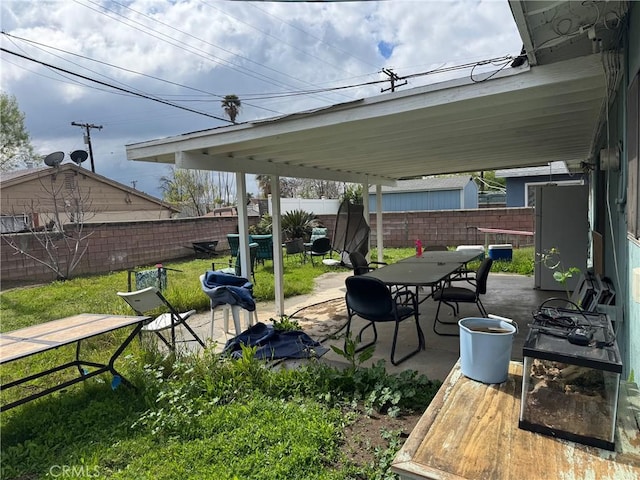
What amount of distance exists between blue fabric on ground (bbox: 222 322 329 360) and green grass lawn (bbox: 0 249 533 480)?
0.35 metres

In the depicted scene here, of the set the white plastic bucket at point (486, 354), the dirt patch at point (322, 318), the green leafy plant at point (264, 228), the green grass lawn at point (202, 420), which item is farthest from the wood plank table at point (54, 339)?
the green leafy plant at point (264, 228)

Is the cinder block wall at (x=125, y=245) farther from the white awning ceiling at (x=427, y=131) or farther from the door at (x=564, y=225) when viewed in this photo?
the door at (x=564, y=225)

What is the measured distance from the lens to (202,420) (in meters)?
2.57

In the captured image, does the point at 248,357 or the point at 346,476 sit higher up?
the point at 248,357

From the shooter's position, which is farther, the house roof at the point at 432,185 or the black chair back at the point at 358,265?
the house roof at the point at 432,185

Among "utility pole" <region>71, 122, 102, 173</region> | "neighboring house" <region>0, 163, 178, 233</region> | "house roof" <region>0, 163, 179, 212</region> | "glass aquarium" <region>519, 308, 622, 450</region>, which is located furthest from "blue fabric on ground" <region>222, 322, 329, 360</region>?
"utility pole" <region>71, 122, 102, 173</region>

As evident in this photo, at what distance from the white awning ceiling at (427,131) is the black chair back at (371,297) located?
4.54 feet

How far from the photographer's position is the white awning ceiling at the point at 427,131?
2.38 metres

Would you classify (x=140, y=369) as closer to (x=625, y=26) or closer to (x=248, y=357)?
(x=248, y=357)

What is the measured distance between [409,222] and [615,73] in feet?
33.6

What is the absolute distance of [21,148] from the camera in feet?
49.2

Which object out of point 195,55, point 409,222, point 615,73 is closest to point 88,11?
point 195,55

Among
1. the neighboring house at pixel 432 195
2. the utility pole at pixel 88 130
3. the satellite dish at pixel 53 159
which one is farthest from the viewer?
the utility pole at pixel 88 130

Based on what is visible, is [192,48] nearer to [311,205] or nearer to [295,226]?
[295,226]
